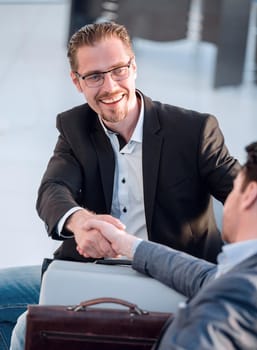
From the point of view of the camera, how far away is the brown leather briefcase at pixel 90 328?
84.6 inches

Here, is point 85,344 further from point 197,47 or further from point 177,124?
point 197,47

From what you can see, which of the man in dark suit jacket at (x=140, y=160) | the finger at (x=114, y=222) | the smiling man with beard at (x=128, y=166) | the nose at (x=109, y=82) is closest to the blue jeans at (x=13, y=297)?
the smiling man with beard at (x=128, y=166)

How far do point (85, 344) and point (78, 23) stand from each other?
6.89m

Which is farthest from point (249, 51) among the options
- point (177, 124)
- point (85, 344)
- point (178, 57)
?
point (85, 344)

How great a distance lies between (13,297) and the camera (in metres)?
3.05

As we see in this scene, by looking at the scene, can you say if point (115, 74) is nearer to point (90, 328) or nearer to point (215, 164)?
point (215, 164)

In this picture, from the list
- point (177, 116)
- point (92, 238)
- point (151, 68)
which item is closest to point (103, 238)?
point (92, 238)

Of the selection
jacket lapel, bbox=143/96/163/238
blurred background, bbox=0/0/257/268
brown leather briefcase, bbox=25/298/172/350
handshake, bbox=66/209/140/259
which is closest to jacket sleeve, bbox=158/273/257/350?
brown leather briefcase, bbox=25/298/172/350

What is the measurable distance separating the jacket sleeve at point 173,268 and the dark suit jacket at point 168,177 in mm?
502

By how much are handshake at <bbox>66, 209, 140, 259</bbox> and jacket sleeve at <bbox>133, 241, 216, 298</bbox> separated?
76mm

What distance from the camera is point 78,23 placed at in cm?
885

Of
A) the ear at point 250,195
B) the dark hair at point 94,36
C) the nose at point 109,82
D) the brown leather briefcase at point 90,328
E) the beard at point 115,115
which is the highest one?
the dark hair at point 94,36

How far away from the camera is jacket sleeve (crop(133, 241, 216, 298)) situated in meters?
2.32

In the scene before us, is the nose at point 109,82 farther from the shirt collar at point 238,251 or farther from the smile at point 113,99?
the shirt collar at point 238,251
